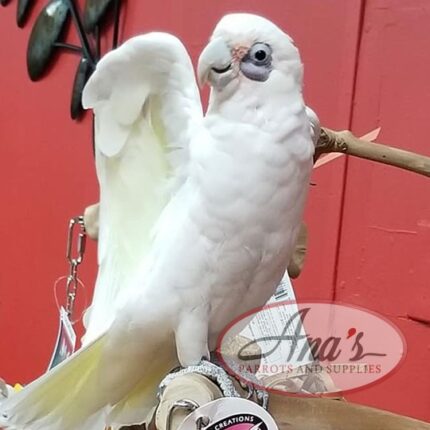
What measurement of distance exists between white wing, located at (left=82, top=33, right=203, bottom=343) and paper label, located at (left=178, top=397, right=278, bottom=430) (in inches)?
6.5

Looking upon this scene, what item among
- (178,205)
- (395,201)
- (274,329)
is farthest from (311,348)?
(395,201)

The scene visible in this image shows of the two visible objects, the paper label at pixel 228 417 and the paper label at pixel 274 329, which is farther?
the paper label at pixel 274 329

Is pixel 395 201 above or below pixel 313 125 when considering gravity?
below

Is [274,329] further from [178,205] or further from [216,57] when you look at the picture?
[216,57]

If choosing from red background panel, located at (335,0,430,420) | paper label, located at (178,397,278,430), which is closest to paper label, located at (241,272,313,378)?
paper label, located at (178,397,278,430)

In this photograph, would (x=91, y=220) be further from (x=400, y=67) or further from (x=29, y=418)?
(x=400, y=67)

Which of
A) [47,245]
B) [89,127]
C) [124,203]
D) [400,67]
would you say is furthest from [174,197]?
[47,245]

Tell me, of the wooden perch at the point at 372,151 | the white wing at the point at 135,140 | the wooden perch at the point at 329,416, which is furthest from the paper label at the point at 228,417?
the wooden perch at the point at 372,151

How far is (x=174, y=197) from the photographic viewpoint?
625 millimetres

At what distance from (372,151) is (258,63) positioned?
237 millimetres

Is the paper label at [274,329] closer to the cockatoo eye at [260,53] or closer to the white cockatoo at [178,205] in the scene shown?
the white cockatoo at [178,205]

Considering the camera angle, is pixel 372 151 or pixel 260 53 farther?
pixel 372 151

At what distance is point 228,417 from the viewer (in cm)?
51

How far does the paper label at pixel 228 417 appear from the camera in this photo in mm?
504
